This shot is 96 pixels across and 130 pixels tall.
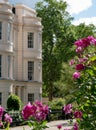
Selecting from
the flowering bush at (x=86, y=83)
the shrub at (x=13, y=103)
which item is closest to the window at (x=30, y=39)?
the shrub at (x=13, y=103)

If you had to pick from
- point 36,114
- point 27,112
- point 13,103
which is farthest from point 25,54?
point 27,112

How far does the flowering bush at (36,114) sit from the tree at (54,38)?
179 feet

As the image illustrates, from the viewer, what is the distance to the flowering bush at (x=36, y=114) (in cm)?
703

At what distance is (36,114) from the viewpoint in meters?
7.17

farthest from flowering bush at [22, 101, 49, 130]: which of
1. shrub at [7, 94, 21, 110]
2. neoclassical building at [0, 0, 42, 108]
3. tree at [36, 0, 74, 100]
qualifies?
tree at [36, 0, 74, 100]

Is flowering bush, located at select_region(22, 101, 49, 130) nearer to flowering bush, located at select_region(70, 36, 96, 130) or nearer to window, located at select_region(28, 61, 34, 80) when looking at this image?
flowering bush, located at select_region(70, 36, 96, 130)

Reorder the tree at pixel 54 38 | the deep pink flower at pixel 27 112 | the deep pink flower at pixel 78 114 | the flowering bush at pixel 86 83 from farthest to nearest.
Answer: the tree at pixel 54 38 → the deep pink flower at pixel 78 114 → the deep pink flower at pixel 27 112 → the flowering bush at pixel 86 83

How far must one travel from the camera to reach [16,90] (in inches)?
1762

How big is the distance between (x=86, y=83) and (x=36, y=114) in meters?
0.95

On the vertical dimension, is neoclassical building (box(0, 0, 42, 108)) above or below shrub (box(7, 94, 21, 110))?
above

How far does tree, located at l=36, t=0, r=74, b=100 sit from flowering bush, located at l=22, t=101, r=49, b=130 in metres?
54.7

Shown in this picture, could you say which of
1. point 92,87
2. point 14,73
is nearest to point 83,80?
point 92,87

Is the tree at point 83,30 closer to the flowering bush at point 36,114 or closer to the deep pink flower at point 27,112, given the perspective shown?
the flowering bush at point 36,114

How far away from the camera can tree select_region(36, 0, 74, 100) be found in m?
63.2
